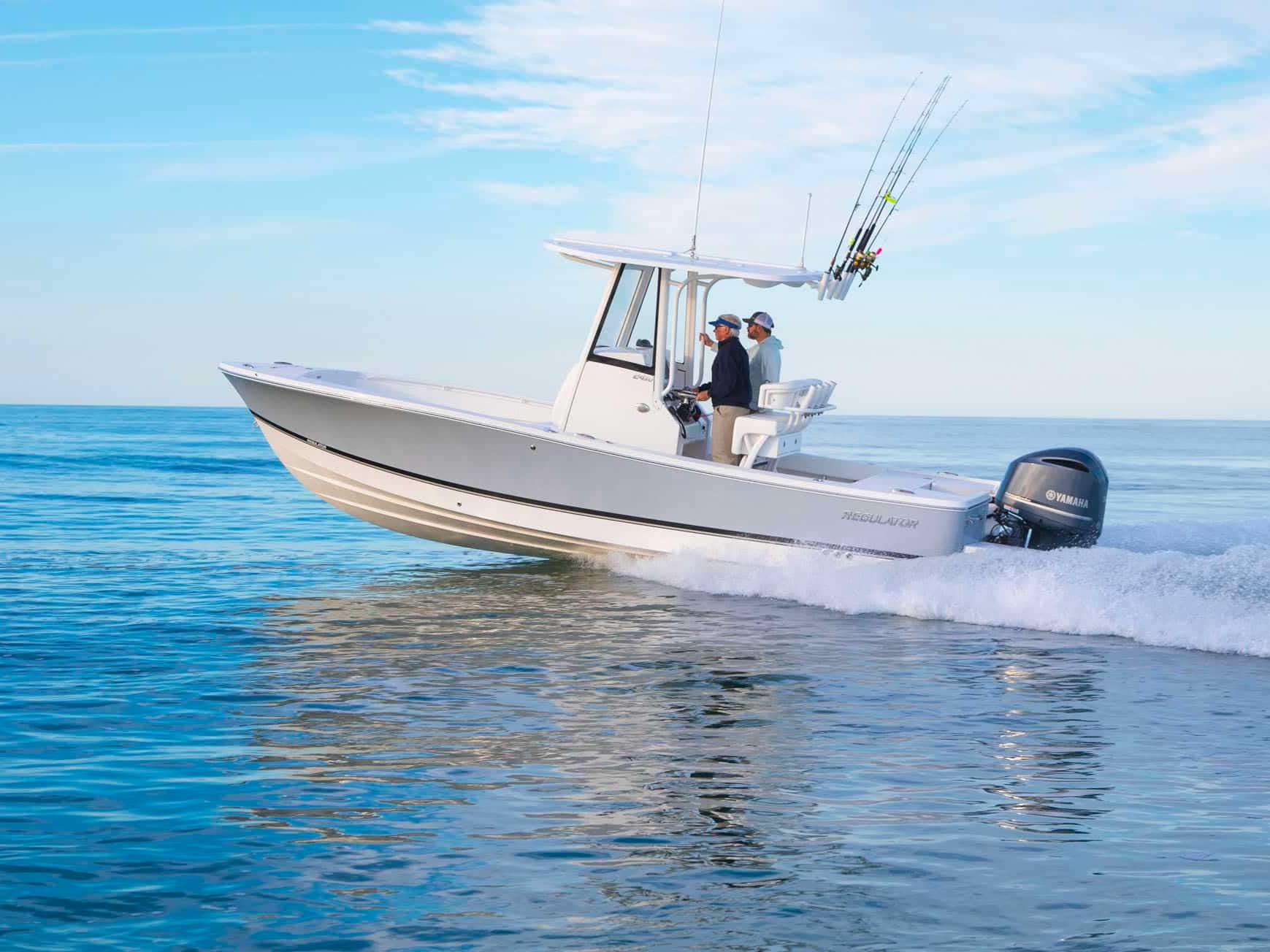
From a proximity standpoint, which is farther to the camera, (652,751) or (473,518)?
(473,518)

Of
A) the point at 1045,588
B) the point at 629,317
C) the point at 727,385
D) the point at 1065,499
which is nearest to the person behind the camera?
the point at 1045,588

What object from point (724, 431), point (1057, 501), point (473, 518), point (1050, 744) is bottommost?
point (1050, 744)

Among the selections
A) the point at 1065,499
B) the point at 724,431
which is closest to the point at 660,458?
the point at 724,431

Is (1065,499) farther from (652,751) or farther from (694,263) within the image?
(652,751)

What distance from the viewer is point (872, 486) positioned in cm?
1020

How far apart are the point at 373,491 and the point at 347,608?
1.29 metres

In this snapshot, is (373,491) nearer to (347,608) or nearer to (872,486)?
(347,608)

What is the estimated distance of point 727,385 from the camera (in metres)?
10.2

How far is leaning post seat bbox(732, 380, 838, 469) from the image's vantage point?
10242 mm

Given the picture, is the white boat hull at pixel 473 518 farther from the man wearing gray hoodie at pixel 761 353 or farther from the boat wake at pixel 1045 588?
the man wearing gray hoodie at pixel 761 353

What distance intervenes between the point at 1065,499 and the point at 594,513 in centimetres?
393

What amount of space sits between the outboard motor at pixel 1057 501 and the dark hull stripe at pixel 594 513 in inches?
38.0

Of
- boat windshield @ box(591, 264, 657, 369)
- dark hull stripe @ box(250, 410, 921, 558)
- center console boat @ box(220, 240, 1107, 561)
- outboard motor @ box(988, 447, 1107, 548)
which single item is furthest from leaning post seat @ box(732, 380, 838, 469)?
outboard motor @ box(988, 447, 1107, 548)

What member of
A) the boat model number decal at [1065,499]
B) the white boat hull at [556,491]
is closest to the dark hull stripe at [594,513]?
the white boat hull at [556,491]
